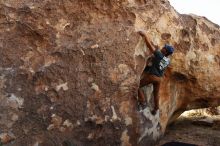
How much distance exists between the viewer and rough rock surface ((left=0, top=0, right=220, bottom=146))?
6.38m

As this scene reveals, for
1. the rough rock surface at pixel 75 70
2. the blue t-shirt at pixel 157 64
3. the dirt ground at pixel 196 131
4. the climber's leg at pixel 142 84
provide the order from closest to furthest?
the rough rock surface at pixel 75 70 → the blue t-shirt at pixel 157 64 → the climber's leg at pixel 142 84 → the dirt ground at pixel 196 131

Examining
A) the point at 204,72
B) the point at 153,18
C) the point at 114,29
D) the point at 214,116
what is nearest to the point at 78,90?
the point at 114,29

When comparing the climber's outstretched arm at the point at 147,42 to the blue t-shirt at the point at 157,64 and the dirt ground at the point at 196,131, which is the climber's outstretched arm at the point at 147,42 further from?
the dirt ground at the point at 196,131

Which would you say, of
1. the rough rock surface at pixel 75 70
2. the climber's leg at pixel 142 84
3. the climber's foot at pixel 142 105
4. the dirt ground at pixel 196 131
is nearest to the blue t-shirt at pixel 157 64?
the climber's leg at pixel 142 84

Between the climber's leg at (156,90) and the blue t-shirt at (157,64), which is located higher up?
the blue t-shirt at (157,64)

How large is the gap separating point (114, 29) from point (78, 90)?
119cm

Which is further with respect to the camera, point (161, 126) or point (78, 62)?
point (161, 126)

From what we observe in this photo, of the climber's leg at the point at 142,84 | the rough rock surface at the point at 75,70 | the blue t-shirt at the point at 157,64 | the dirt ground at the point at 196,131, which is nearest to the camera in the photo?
the rough rock surface at the point at 75,70

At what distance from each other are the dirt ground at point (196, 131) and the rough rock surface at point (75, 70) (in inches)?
40.9

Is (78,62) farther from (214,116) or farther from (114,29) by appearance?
(214,116)

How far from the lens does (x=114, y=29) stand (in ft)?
23.4

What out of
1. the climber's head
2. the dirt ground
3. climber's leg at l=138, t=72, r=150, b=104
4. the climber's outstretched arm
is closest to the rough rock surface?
the climber's outstretched arm

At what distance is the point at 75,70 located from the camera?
6.72m

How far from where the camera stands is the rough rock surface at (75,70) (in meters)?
6.38
